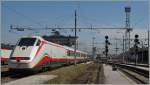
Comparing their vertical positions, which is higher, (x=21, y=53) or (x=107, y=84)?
(x=21, y=53)

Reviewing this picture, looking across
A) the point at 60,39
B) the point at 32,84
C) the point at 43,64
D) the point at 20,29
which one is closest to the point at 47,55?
the point at 43,64

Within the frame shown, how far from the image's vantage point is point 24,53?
30391mm

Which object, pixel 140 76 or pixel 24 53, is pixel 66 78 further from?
pixel 140 76

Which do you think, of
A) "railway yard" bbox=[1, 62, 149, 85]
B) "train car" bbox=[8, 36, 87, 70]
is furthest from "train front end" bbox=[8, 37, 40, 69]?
"railway yard" bbox=[1, 62, 149, 85]

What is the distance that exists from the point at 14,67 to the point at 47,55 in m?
7.05

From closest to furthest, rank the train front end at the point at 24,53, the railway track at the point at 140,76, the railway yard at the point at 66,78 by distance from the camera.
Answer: the railway yard at the point at 66,78, the railway track at the point at 140,76, the train front end at the point at 24,53

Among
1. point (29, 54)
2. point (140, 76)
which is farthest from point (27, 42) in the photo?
point (140, 76)

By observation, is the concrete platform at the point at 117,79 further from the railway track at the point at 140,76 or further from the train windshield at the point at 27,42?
the train windshield at the point at 27,42

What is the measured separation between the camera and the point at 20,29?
2142 inches

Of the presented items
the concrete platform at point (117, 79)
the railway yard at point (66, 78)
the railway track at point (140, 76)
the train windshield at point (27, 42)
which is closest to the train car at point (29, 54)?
the train windshield at point (27, 42)

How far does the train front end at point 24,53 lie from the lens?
2945 cm

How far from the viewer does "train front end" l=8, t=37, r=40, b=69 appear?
2945 cm

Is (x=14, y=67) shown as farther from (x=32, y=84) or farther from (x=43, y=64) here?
(x=32, y=84)

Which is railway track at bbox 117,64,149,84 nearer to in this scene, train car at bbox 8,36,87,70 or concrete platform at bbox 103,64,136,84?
concrete platform at bbox 103,64,136,84
